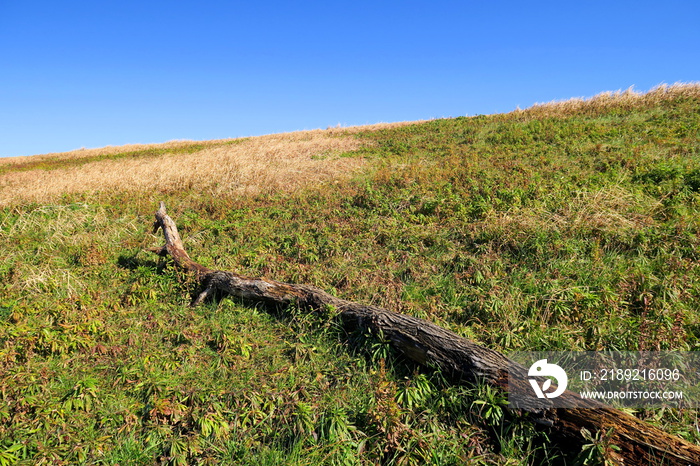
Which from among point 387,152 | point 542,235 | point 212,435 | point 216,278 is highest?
point 387,152

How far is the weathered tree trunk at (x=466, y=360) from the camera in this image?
3086 mm

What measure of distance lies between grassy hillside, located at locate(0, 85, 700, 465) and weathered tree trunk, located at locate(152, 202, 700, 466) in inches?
9.3

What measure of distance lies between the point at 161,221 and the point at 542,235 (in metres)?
9.18

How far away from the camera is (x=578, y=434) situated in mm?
3395

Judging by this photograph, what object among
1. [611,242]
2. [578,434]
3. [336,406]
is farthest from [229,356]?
[611,242]

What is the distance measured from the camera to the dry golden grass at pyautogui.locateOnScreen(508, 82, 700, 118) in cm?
1830

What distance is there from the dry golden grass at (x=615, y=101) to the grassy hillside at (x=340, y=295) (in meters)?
7.09

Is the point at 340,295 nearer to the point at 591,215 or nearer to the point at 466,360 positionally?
the point at 466,360

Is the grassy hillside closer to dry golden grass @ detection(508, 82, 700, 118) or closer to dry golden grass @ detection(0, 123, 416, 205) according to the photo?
dry golden grass @ detection(0, 123, 416, 205)

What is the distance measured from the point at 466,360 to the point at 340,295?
9.66ft

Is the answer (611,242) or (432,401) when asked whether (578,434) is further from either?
(611,242)

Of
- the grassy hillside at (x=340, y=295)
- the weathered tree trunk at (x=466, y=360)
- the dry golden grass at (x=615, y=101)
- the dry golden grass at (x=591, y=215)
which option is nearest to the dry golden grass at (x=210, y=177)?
the grassy hillside at (x=340, y=295)

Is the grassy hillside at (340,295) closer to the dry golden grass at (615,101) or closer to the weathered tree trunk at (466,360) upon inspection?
the weathered tree trunk at (466,360)

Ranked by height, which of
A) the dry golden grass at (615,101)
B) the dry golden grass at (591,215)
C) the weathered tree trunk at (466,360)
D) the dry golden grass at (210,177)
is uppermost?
the dry golden grass at (615,101)
